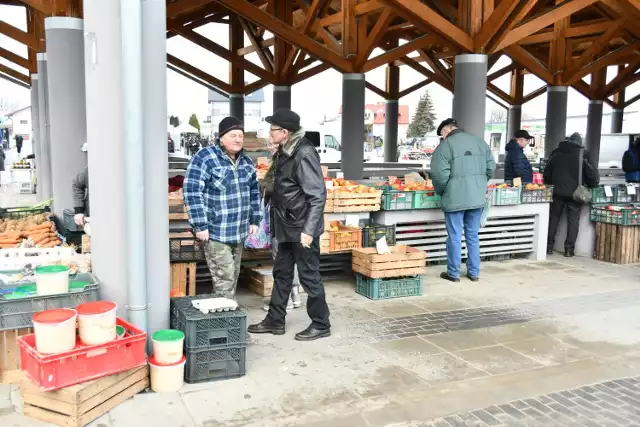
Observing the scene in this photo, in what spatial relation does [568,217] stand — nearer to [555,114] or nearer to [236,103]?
[555,114]

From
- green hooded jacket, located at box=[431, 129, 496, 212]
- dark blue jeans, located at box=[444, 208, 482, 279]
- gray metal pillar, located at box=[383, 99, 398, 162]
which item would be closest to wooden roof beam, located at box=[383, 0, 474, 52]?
green hooded jacket, located at box=[431, 129, 496, 212]

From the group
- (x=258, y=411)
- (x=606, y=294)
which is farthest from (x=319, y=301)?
(x=606, y=294)

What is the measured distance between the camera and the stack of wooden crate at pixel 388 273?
6.28 m

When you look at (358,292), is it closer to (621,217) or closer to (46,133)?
(621,217)

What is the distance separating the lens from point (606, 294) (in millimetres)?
6727

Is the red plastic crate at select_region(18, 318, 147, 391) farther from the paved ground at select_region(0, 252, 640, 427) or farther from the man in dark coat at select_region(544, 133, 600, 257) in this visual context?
the man in dark coat at select_region(544, 133, 600, 257)

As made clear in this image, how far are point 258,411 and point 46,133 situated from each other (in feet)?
29.8

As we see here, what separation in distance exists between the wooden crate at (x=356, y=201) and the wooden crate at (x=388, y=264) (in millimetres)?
678

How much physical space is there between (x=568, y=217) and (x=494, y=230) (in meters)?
1.45

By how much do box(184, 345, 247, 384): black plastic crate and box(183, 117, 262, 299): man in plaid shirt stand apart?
27.0 inches

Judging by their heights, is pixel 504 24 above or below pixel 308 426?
above

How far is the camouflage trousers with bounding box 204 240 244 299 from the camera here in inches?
186

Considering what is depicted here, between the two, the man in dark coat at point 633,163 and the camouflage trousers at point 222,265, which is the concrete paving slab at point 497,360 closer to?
the camouflage trousers at point 222,265

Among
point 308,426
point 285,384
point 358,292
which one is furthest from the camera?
point 358,292
